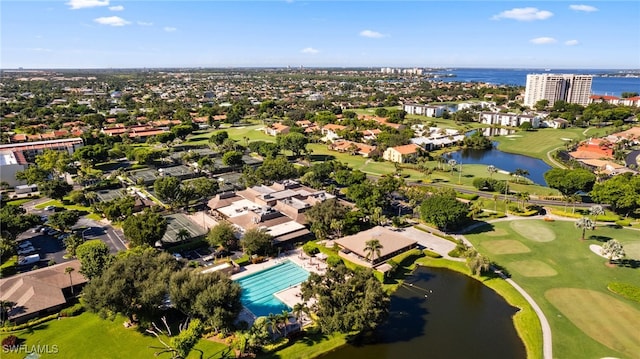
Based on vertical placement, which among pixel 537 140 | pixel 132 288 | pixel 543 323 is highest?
pixel 537 140

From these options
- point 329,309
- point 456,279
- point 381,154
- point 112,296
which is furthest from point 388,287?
point 381,154

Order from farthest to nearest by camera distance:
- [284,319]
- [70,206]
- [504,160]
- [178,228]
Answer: [504,160] → [70,206] → [178,228] → [284,319]

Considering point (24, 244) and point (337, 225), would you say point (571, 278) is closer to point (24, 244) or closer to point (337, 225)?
point (337, 225)

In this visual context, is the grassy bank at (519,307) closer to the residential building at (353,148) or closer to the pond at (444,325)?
the pond at (444,325)

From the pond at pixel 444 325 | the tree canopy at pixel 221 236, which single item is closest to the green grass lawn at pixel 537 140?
the pond at pixel 444 325

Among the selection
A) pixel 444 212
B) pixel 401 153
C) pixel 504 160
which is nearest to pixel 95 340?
pixel 444 212

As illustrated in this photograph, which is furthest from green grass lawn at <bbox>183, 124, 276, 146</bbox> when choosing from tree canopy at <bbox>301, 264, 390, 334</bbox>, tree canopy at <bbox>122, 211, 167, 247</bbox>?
tree canopy at <bbox>301, 264, 390, 334</bbox>
